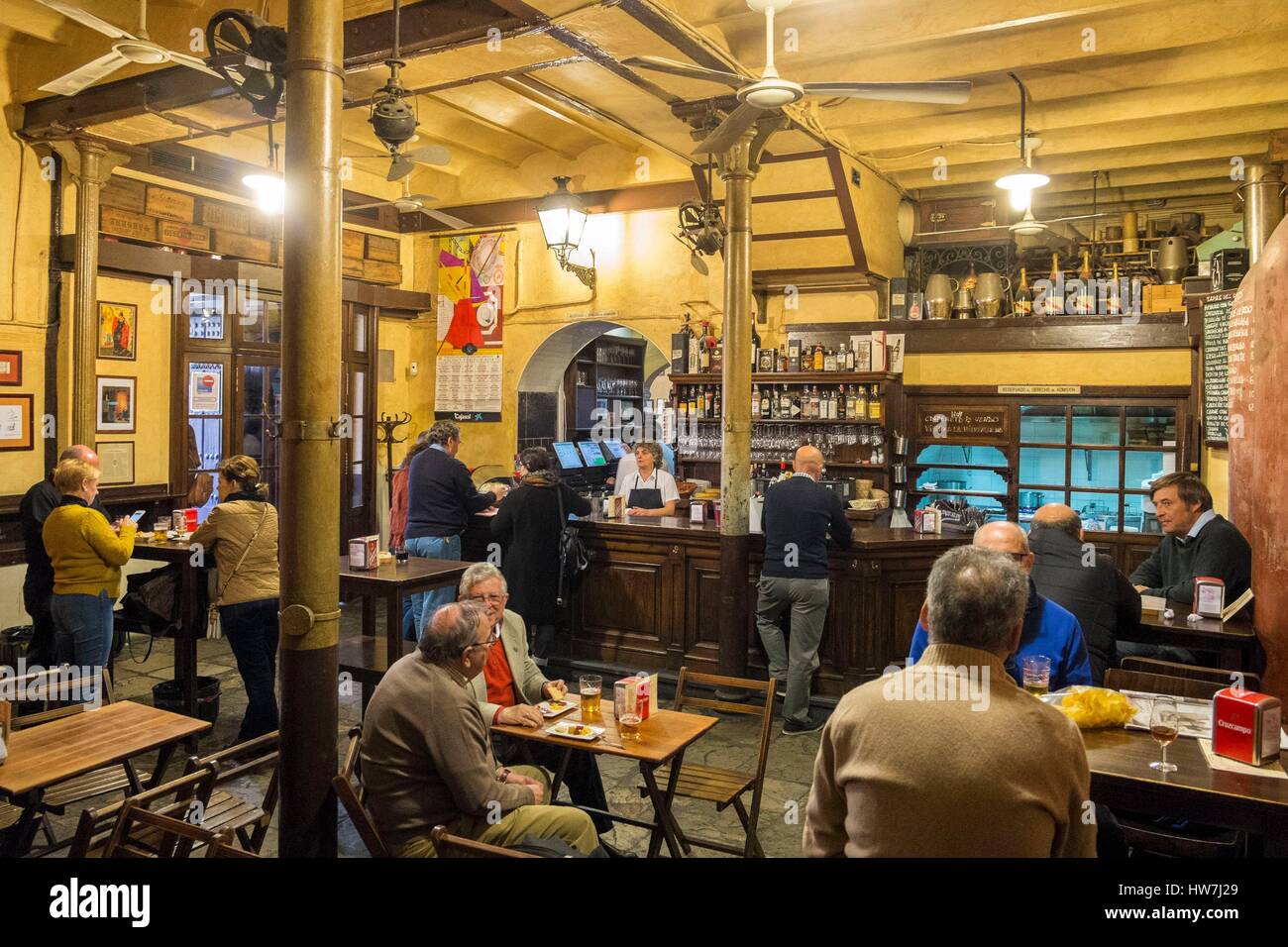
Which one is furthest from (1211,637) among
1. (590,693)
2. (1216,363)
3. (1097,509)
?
(1097,509)

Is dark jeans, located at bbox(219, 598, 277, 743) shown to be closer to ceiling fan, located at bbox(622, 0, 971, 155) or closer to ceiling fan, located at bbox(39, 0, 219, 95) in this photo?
ceiling fan, located at bbox(39, 0, 219, 95)

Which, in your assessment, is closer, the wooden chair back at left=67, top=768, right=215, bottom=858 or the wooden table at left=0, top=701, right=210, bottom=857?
the wooden chair back at left=67, top=768, right=215, bottom=858

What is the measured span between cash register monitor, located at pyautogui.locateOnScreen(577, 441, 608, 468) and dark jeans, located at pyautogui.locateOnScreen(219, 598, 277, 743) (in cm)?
588

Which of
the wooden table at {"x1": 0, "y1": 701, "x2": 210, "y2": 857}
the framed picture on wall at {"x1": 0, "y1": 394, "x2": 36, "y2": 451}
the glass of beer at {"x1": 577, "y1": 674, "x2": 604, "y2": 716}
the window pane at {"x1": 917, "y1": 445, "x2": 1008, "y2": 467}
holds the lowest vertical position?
the wooden table at {"x1": 0, "y1": 701, "x2": 210, "y2": 857}

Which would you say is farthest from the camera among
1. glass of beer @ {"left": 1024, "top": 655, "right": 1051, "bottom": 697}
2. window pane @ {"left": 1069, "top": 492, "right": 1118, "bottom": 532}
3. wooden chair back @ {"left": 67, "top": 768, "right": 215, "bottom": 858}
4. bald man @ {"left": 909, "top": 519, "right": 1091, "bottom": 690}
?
window pane @ {"left": 1069, "top": 492, "right": 1118, "bottom": 532}

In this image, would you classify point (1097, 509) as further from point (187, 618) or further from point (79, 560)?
point (79, 560)

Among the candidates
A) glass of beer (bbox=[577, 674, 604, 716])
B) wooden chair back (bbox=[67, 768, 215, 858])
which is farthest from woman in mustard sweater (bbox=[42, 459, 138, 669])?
glass of beer (bbox=[577, 674, 604, 716])

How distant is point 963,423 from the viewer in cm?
857

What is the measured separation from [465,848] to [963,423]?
6.99 metres

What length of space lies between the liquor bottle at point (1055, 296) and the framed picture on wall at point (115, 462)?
7554 millimetres

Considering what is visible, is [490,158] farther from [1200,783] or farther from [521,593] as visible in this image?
[1200,783]

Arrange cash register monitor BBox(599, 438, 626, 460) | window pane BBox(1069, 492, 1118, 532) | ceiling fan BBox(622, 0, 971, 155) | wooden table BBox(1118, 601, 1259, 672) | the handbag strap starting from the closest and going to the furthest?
ceiling fan BBox(622, 0, 971, 155) < wooden table BBox(1118, 601, 1259, 672) < the handbag strap < window pane BBox(1069, 492, 1118, 532) < cash register monitor BBox(599, 438, 626, 460)

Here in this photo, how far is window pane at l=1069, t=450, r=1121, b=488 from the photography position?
8.19 m

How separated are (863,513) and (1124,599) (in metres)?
3.57
